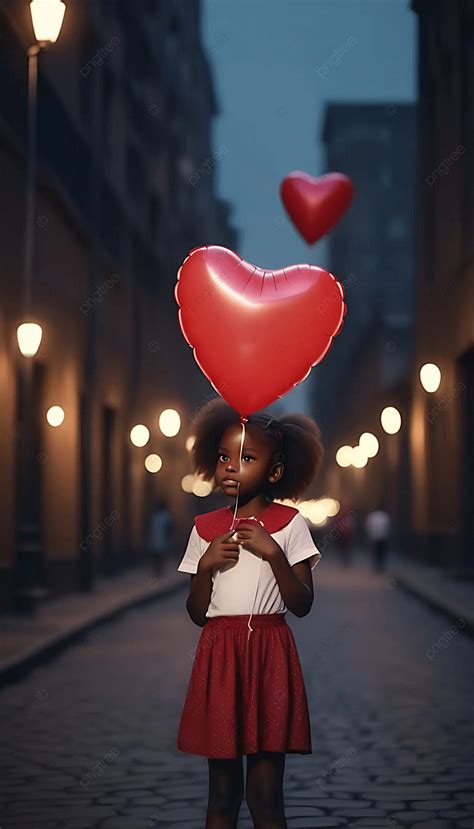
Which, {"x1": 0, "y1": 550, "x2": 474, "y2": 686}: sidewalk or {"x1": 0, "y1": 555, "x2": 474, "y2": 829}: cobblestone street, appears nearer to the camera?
{"x1": 0, "y1": 555, "x2": 474, "y2": 829}: cobblestone street

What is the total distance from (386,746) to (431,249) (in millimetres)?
26175

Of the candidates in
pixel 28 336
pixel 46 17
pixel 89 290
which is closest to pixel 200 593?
pixel 46 17

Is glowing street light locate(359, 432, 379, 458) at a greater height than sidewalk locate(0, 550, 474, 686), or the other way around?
glowing street light locate(359, 432, 379, 458)

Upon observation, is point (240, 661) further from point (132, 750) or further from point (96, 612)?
point (96, 612)

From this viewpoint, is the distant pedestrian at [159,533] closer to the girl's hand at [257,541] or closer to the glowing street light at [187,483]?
the glowing street light at [187,483]

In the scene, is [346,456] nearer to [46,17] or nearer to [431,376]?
[431,376]

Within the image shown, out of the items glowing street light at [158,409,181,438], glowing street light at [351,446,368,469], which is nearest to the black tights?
glowing street light at [158,409,181,438]

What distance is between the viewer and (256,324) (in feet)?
16.2

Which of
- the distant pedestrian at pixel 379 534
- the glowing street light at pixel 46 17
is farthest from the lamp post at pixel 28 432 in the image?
the distant pedestrian at pixel 379 534

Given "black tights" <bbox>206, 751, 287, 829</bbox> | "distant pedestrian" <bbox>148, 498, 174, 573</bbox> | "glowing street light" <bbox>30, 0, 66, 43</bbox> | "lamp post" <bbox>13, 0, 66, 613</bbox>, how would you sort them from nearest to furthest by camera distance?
1. "black tights" <bbox>206, 751, 287, 829</bbox>
2. "glowing street light" <bbox>30, 0, 66, 43</bbox>
3. "lamp post" <bbox>13, 0, 66, 613</bbox>
4. "distant pedestrian" <bbox>148, 498, 174, 573</bbox>

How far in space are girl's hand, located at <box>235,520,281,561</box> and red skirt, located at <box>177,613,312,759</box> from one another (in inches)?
9.9

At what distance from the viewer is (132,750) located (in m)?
8.48

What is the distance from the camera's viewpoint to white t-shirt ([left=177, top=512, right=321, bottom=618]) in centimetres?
485

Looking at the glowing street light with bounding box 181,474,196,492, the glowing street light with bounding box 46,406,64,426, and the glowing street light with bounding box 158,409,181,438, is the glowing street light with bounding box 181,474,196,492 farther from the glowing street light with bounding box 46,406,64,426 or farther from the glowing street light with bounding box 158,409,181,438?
the glowing street light with bounding box 46,406,64,426
